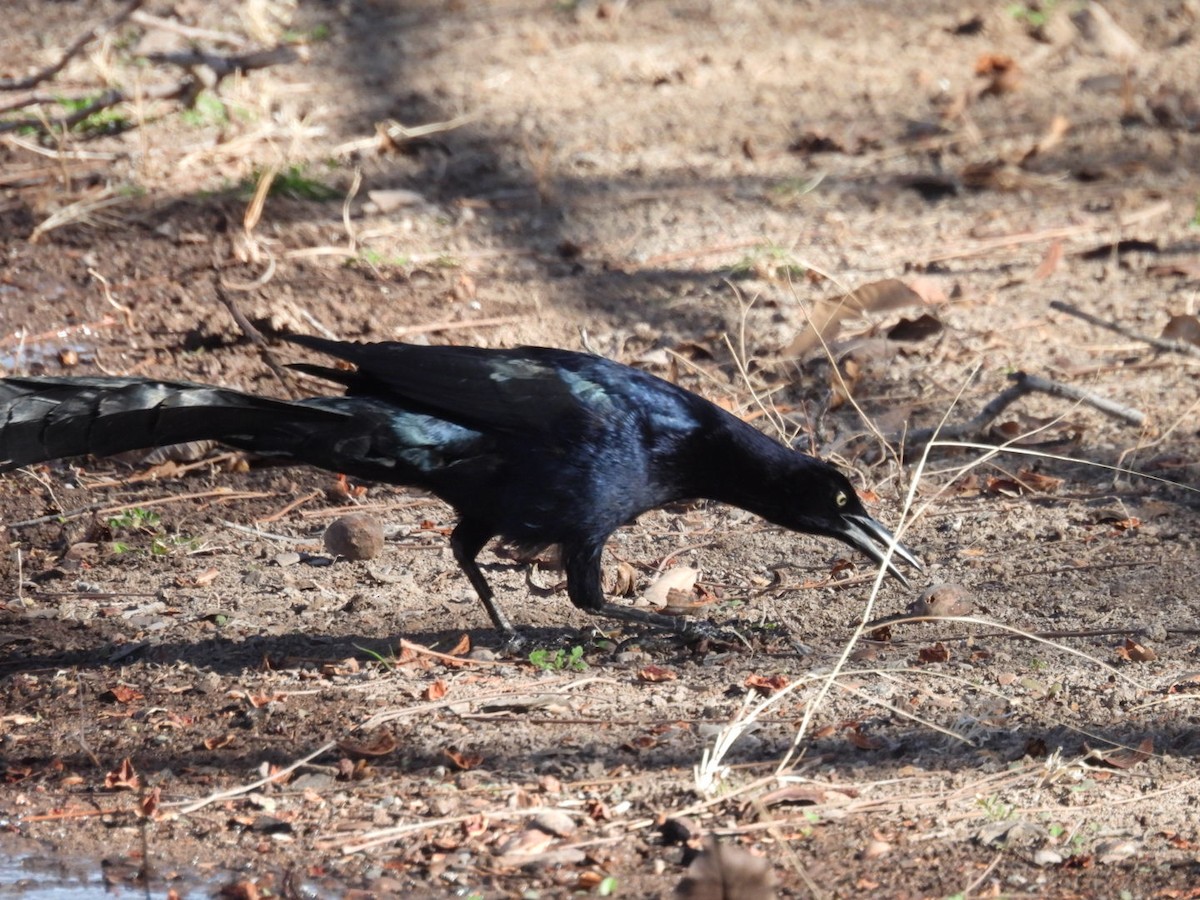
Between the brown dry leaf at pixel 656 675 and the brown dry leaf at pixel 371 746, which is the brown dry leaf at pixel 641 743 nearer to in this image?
the brown dry leaf at pixel 656 675

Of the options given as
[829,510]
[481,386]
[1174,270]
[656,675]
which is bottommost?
[1174,270]

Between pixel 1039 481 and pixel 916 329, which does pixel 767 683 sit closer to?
pixel 1039 481

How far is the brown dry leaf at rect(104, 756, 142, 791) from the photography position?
3.60 metres

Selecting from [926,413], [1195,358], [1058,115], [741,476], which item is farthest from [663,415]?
[1058,115]

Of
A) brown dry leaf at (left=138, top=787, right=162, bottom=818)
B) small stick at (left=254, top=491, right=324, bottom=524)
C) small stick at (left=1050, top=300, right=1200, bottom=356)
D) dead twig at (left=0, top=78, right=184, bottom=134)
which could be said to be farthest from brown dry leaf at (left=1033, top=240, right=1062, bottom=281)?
brown dry leaf at (left=138, top=787, right=162, bottom=818)

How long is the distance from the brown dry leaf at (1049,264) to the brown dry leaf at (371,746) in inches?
169

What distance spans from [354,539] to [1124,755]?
7.58ft

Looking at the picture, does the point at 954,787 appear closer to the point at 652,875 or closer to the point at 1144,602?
the point at 652,875

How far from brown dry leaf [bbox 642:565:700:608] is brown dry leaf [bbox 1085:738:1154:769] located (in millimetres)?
1416

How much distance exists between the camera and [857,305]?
6.25 metres

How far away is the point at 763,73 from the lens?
9562mm

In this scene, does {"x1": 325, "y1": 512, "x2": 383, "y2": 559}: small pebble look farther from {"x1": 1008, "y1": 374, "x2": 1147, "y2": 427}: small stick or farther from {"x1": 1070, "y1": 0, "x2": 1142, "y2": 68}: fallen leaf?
{"x1": 1070, "y1": 0, "x2": 1142, "y2": 68}: fallen leaf

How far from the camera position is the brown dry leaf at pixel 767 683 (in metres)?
3.98

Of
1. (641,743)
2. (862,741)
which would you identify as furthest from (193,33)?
(862,741)
